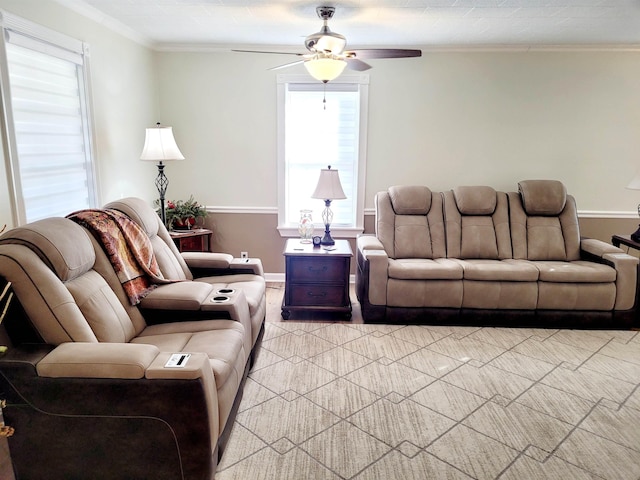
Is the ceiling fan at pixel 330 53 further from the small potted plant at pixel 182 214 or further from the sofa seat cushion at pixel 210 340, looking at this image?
the small potted plant at pixel 182 214

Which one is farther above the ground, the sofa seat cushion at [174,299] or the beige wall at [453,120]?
the beige wall at [453,120]

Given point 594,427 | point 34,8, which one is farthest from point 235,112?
point 594,427

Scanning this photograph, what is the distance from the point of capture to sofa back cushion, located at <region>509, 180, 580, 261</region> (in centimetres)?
415

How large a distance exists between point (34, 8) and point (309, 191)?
111 inches

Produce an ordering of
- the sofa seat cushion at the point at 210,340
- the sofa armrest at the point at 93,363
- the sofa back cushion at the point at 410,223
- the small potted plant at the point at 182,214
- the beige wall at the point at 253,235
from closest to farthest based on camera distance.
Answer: the sofa armrest at the point at 93,363 → the sofa seat cushion at the point at 210,340 → the sofa back cushion at the point at 410,223 → the small potted plant at the point at 182,214 → the beige wall at the point at 253,235

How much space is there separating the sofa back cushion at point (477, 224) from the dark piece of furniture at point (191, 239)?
7.92 feet

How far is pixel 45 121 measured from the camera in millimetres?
2918

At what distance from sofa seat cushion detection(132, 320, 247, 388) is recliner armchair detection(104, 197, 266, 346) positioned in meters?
0.11

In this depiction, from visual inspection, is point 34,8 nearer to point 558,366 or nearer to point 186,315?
point 186,315

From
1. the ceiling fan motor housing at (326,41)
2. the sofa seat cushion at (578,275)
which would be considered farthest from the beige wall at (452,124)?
the ceiling fan motor housing at (326,41)

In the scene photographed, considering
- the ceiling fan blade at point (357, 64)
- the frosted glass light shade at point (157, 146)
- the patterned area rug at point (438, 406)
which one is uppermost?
the ceiling fan blade at point (357, 64)

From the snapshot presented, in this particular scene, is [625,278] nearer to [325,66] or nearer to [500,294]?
[500,294]

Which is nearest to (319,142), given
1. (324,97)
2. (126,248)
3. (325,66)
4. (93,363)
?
(324,97)

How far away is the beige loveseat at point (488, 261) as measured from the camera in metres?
3.69
